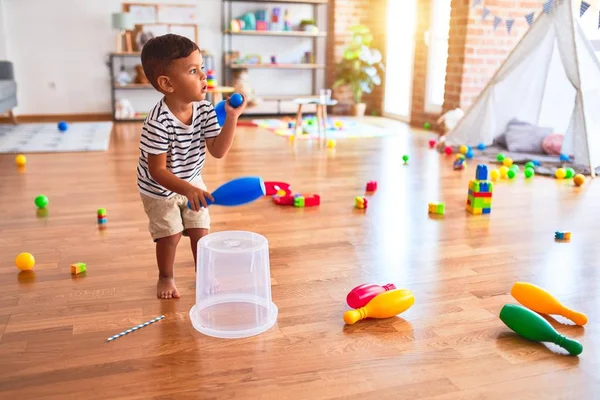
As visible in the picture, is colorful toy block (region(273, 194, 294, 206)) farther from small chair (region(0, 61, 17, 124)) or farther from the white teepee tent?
small chair (region(0, 61, 17, 124))

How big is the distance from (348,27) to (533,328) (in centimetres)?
653

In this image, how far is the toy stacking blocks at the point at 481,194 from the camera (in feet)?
9.48

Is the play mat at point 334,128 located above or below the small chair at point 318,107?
below

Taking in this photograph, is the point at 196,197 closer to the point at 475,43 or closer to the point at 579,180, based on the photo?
the point at 579,180

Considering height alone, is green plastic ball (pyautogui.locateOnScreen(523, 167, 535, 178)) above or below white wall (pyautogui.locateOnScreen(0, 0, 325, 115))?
below

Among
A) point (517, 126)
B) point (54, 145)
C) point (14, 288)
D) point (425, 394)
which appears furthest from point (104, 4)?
point (425, 394)

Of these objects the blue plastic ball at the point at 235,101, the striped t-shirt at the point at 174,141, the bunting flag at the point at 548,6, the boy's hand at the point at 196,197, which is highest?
the bunting flag at the point at 548,6

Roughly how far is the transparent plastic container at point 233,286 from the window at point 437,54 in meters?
4.72

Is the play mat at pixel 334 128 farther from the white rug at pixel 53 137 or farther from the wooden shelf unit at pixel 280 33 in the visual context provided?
the white rug at pixel 53 137

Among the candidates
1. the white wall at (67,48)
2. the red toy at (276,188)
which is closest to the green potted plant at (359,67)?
the white wall at (67,48)

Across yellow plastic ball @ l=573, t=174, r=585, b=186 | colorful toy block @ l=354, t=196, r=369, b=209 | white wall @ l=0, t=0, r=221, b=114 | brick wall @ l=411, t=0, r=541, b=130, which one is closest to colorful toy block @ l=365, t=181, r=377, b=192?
colorful toy block @ l=354, t=196, r=369, b=209

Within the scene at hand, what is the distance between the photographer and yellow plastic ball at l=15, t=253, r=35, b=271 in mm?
2078

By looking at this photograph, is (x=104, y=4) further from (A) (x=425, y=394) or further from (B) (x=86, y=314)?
(A) (x=425, y=394)

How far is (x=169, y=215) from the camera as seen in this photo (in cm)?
186
